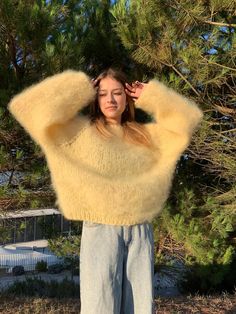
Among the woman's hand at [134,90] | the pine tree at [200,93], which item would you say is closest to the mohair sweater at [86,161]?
the woman's hand at [134,90]

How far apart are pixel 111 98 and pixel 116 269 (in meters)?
0.69

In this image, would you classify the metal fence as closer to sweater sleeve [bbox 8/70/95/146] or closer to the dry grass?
the dry grass

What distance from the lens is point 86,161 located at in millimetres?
2045

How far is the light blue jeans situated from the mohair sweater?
0.05m

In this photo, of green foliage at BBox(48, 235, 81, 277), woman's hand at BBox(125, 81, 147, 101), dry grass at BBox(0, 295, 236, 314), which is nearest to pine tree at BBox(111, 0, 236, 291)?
dry grass at BBox(0, 295, 236, 314)

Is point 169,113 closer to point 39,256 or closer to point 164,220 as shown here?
point 164,220

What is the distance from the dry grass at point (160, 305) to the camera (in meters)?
3.84

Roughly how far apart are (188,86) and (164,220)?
137 cm

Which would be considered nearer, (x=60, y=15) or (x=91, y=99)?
(x=91, y=99)

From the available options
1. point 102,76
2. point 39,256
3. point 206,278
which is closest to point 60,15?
point 102,76

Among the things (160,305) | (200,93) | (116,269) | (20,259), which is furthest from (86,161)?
(20,259)

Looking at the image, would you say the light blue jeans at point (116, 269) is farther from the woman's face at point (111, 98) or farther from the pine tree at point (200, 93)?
the pine tree at point (200, 93)

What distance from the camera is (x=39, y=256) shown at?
38.4ft

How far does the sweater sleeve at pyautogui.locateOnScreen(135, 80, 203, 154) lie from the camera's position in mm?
2207
